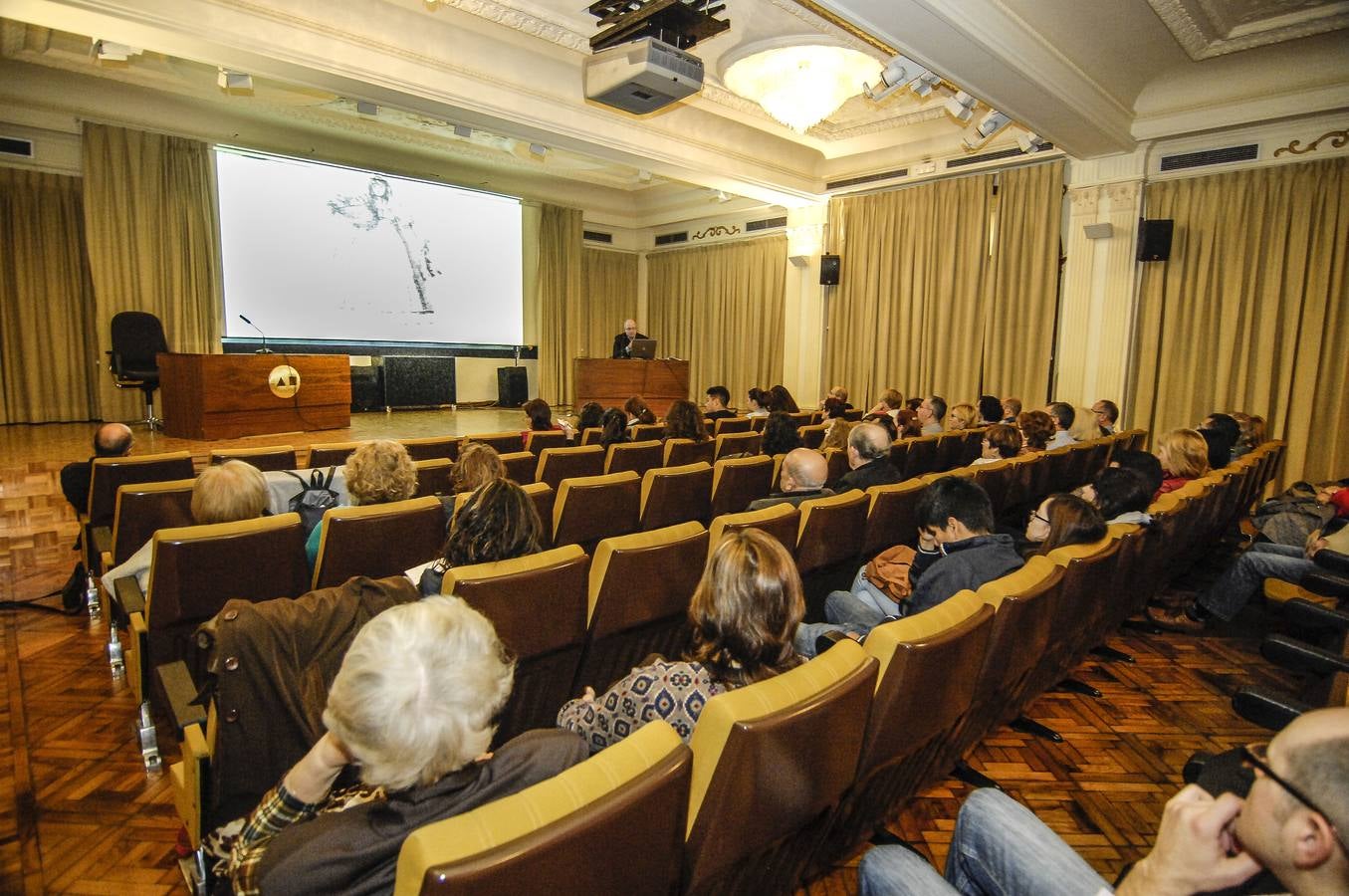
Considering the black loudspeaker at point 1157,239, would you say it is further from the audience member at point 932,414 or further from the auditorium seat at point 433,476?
the auditorium seat at point 433,476

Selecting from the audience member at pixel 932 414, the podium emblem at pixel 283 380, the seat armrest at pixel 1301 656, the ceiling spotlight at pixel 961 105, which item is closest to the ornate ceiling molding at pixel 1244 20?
the ceiling spotlight at pixel 961 105

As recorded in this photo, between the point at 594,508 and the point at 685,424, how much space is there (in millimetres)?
1715

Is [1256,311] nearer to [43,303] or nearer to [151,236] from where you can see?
[151,236]

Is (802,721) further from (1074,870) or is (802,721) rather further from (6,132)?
(6,132)

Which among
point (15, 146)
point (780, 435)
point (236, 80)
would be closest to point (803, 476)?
point (780, 435)

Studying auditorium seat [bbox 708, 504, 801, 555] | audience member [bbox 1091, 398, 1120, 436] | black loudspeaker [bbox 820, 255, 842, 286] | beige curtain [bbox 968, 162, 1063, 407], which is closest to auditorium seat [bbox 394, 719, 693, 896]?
auditorium seat [bbox 708, 504, 801, 555]

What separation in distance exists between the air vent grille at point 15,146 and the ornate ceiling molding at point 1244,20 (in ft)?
35.4

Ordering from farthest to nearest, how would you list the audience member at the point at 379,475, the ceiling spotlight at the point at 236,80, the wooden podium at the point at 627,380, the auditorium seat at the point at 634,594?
the wooden podium at the point at 627,380
the ceiling spotlight at the point at 236,80
the audience member at the point at 379,475
the auditorium seat at the point at 634,594

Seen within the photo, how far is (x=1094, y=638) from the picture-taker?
2.88m

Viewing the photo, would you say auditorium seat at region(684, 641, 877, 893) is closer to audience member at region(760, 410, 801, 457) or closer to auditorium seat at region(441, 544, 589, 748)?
auditorium seat at region(441, 544, 589, 748)

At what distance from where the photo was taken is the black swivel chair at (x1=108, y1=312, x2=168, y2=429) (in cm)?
693

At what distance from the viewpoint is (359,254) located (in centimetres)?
925

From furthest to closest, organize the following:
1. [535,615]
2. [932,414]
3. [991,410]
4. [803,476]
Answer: [991,410] < [932,414] < [803,476] < [535,615]

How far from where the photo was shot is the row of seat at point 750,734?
2.60 feet
